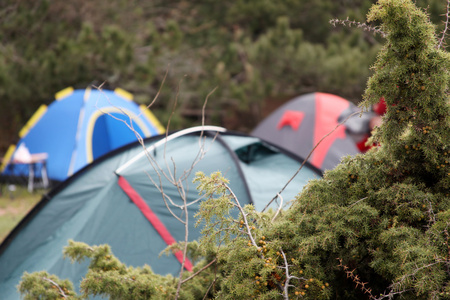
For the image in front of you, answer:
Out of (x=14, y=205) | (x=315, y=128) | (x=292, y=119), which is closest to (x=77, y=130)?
(x=14, y=205)

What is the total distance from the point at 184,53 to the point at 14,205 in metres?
5.27

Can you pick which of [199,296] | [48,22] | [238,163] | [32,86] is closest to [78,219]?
[238,163]

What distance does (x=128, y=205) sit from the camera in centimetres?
362

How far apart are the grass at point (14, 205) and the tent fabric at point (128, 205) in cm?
222

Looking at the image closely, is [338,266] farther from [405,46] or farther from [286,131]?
[286,131]

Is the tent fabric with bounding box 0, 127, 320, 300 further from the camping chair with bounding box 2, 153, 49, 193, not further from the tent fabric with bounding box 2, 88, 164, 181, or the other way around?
the camping chair with bounding box 2, 153, 49, 193

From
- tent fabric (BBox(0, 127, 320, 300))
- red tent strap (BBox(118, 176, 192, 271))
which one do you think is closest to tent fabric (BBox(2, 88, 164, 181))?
tent fabric (BBox(0, 127, 320, 300))

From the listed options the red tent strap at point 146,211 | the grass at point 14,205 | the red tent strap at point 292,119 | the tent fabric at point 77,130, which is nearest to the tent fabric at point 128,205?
the red tent strap at point 146,211

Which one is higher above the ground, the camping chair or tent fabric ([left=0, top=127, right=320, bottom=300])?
the camping chair

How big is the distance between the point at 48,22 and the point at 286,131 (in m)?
4.69

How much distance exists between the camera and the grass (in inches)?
243

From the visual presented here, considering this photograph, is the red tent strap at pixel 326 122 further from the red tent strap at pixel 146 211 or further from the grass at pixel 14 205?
the grass at pixel 14 205

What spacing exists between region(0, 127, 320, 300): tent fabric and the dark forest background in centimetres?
358

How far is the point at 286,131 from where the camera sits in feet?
23.7
